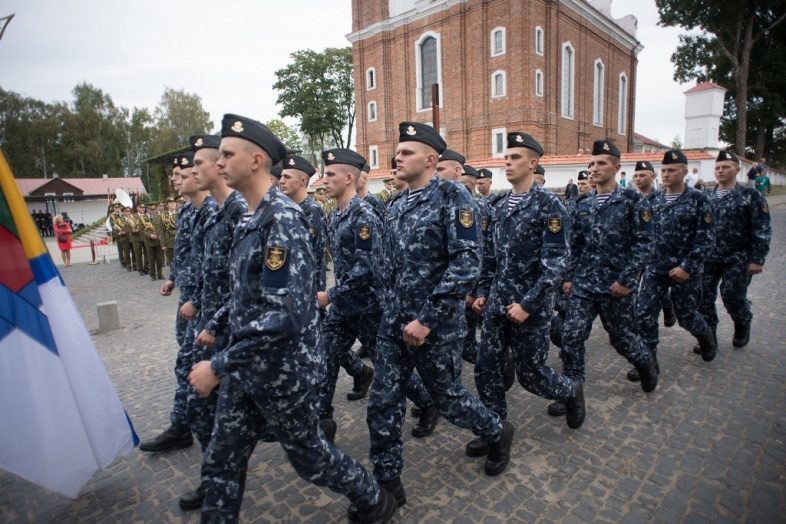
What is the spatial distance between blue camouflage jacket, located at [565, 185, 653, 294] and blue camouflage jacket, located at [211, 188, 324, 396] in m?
A: 2.99

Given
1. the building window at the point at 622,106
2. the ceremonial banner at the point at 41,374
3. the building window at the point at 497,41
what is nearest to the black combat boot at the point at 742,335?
the ceremonial banner at the point at 41,374

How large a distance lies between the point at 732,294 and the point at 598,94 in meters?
35.7

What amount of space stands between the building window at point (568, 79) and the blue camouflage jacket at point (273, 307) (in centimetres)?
3303

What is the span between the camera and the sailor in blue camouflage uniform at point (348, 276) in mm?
3709

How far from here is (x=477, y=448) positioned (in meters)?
3.55

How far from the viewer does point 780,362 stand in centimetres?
519

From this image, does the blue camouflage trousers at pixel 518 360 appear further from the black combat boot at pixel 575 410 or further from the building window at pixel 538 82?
the building window at pixel 538 82

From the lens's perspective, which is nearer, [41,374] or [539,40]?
[41,374]

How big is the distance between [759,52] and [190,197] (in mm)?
37031

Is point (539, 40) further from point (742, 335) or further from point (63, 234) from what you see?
point (742, 335)

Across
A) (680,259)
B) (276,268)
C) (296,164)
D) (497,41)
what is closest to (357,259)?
(276,268)

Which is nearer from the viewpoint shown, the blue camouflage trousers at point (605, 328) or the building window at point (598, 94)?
the blue camouflage trousers at point (605, 328)

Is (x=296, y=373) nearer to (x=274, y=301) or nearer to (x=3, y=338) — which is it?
(x=274, y=301)

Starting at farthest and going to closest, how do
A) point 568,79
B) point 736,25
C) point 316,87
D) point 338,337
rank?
point 316,87 < point 568,79 < point 736,25 < point 338,337
